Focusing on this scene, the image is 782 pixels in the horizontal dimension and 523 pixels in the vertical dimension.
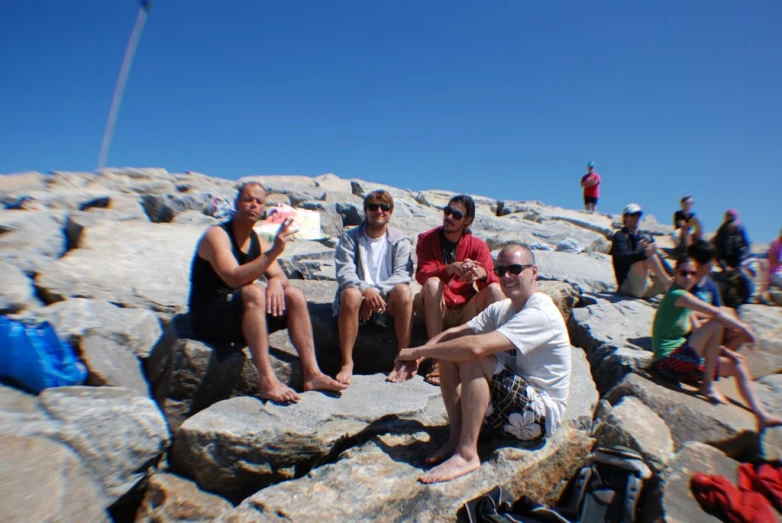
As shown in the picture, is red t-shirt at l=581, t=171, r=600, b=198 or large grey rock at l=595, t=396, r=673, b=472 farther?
red t-shirt at l=581, t=171, r=600, b=198

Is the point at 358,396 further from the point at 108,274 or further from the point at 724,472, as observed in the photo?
the point at 108,274

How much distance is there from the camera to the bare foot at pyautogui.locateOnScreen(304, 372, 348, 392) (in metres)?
3.92

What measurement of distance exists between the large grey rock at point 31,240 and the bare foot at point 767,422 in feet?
23.2

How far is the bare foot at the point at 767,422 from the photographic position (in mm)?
4215

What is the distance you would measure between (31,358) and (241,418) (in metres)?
1.65

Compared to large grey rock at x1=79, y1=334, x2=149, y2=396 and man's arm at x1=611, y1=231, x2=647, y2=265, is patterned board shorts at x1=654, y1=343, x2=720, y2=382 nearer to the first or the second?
man's arm at x1=611, y1=231, x2=647, y2=265

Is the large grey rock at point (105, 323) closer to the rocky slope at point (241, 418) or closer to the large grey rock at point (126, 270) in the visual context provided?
the rocky slope at point (241, 418)

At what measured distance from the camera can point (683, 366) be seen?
15.2 ft

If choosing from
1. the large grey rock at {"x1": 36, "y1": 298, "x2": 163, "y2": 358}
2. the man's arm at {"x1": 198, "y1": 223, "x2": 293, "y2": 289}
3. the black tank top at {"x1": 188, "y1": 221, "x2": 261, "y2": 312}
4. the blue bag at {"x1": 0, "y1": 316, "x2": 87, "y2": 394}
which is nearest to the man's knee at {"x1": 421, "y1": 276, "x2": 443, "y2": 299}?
the man's arm at {"x1": 198, "y1": 223, "x2": 293, "y2": 289}

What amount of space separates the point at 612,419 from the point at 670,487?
0.74m

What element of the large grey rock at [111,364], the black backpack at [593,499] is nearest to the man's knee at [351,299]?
the large grey rock at [111,364]

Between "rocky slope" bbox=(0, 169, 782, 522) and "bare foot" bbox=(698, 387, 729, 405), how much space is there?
98 mm

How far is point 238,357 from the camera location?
4.14m

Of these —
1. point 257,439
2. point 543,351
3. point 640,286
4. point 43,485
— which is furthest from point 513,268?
point 640,286
